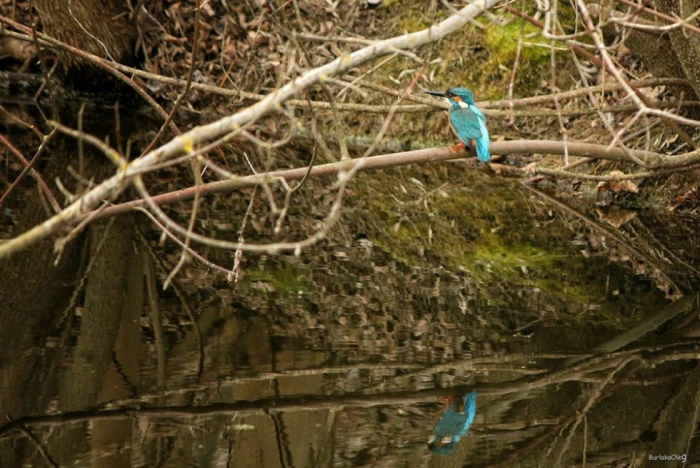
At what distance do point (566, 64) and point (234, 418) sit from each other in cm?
672

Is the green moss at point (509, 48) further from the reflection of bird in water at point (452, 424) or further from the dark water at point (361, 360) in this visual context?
the reflection of bird in water at point (452, 424)

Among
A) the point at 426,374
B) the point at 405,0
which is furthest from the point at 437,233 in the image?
the point at 405,0

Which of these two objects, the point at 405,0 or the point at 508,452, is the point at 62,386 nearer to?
the point at 508,452

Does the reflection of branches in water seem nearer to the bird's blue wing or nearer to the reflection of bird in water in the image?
the reflection of bird in water

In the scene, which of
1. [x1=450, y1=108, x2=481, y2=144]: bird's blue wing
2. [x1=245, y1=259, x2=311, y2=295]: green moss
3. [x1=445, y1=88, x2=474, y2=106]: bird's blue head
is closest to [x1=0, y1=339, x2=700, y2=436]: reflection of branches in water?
[x1=450, y1=108, x2=481, y2=144]: bird's blue wing

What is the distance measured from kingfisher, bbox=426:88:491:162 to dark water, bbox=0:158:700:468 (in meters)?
0.94

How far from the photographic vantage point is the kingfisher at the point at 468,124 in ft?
15.3

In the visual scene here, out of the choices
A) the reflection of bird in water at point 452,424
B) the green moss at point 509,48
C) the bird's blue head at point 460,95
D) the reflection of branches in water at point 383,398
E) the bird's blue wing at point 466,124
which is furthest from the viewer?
the green moss at point 509,48

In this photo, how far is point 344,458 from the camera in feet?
11.1

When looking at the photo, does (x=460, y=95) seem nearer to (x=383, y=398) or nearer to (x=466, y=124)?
(x=466, y=124)

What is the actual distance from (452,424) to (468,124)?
179 centimetres

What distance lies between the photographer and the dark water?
138 inches

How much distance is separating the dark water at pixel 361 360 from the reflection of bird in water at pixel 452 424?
0.03 metres

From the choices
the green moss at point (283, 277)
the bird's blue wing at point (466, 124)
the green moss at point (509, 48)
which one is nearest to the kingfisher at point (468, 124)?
the bird's blue wing at point (466, 124)
